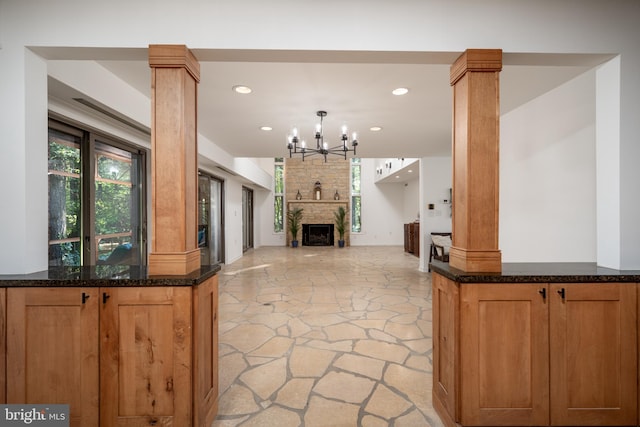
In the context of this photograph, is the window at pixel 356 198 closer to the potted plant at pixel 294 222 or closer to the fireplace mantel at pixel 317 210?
the fireplace mantel at pixel 317 210

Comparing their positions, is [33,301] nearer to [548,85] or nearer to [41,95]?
[41,95]

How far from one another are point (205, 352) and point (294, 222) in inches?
385

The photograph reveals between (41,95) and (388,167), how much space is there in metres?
8.83

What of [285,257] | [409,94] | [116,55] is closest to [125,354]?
[116,55]

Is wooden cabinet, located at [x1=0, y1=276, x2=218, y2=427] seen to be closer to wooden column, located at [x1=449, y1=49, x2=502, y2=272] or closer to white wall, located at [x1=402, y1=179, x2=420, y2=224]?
wooden column, located at [x1=449, y1=49, x2=502, y2=272]

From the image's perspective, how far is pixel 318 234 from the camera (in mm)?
11992

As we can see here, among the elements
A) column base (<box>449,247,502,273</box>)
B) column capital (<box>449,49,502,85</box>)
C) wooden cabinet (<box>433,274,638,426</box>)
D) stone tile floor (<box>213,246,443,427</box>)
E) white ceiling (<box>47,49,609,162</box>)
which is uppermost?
white ceiling (<box>47,49,609,162</box>)

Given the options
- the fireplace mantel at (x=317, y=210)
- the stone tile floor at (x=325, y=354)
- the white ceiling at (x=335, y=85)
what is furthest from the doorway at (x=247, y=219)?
the white ceiling at (x=335, y=85)

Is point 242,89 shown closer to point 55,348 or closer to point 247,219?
point 55,348

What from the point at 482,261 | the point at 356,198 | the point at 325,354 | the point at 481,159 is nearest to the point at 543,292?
the point at 482,261

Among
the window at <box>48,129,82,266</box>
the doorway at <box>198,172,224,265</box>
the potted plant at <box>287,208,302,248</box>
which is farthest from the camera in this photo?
the potted plant at <box>287,208,302,248</box>

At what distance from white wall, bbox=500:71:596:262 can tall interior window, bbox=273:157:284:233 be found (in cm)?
896

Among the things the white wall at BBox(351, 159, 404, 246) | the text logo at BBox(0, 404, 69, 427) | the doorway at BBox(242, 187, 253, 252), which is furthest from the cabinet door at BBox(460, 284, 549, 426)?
the white wall at BBox(351, 159, 404, 246)

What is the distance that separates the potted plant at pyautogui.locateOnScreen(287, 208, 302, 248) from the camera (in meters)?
11.5
